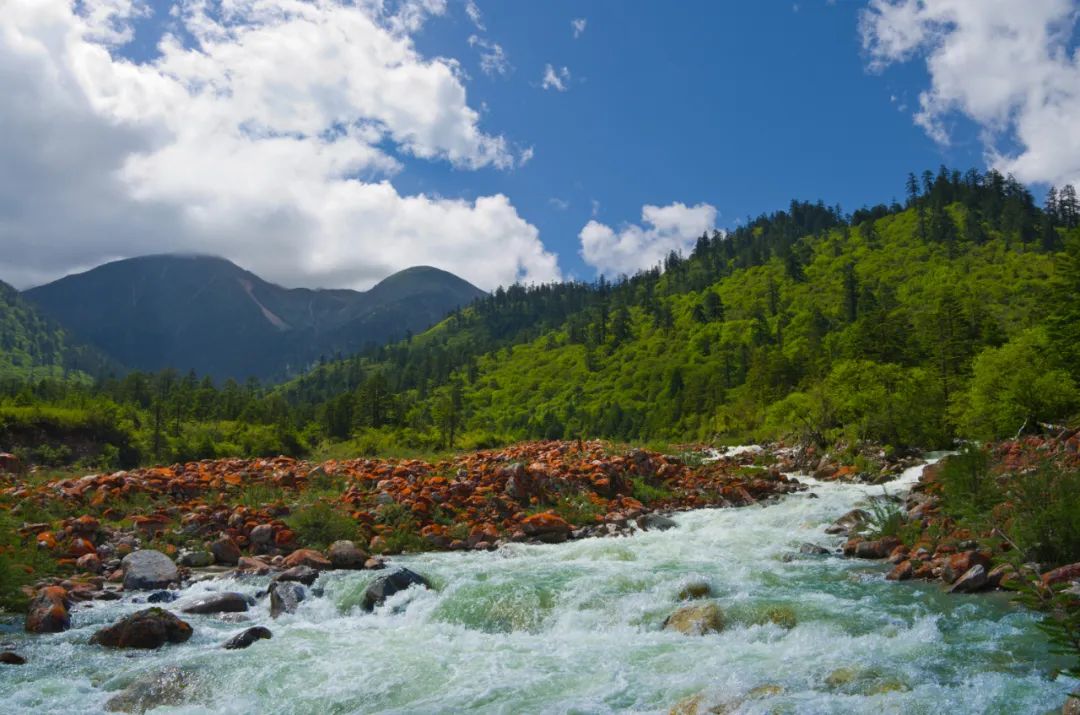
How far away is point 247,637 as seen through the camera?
1125 centimetres

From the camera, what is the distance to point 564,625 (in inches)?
477

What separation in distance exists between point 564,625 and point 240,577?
775cm

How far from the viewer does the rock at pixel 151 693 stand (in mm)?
8836

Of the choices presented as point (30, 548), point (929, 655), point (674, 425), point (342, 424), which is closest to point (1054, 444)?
point (929, 655)

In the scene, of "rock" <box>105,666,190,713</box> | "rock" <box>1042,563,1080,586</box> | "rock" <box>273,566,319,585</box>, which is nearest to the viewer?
"rock" <box>105,666,190,713</box>

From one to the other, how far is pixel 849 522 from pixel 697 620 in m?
10.3

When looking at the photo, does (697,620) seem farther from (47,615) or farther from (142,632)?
(47,615)

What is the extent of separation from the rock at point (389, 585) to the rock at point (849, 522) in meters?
11.9

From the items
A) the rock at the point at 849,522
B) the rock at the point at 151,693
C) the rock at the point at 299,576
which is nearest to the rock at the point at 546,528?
the rock at the point at 299,576

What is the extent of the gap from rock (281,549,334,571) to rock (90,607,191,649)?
4.13 metres

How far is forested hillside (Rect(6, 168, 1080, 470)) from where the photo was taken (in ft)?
113

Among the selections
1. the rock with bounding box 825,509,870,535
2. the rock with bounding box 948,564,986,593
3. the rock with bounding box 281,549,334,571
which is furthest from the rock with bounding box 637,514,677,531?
the rock with bounding box 281,549,334,571

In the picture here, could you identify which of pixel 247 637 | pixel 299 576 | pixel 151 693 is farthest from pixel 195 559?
pixel 151 693

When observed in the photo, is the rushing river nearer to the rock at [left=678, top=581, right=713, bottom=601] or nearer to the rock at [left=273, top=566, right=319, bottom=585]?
the rock at [left=678, top=581, right=713, bottom=601]
